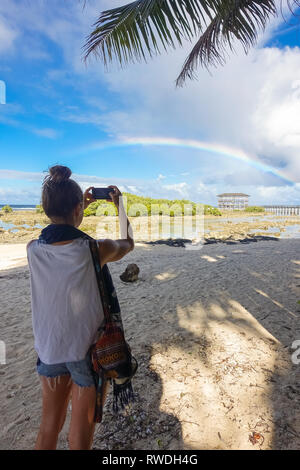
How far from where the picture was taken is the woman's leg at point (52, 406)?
1337 millimetres

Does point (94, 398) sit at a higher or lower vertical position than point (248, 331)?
higher

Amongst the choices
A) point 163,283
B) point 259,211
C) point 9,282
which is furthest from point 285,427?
point 259,211

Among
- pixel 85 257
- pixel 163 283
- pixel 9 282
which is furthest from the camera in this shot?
pixel 9 282

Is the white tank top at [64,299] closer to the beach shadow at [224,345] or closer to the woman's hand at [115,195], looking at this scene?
the woman's hand at [115,195]

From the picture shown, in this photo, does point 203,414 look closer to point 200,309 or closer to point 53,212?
point 53,212

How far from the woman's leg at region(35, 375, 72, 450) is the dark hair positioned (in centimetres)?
88

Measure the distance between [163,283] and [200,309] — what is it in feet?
6.44

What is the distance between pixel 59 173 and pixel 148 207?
105 feet

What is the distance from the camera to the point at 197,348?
350cm

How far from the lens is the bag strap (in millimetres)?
1274

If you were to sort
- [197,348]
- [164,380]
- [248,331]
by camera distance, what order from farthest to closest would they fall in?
1. [248,331]
2. [197,348]
3. [164,380]

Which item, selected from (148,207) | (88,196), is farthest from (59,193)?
(148,207)

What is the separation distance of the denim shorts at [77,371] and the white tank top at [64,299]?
3cm

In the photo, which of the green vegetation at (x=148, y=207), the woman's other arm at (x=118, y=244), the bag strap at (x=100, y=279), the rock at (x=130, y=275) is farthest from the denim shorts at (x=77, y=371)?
the green vegetation at (x=148, y=207)
